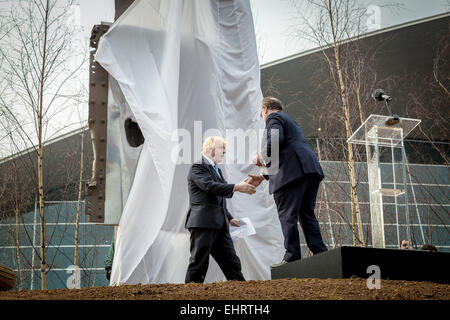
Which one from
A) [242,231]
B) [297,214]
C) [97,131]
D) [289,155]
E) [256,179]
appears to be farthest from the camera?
[97,131]

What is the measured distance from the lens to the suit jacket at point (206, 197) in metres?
4.49

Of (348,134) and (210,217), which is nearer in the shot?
(210,217)

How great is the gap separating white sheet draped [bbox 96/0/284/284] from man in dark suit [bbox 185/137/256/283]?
67 cm

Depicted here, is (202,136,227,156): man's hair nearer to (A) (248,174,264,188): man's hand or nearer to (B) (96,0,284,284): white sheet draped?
(A) (248,174,264,188): man's hand

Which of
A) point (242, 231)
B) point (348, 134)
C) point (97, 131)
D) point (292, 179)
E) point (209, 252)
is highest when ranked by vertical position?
point (348, 134)

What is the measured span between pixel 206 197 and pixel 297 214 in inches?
32.9

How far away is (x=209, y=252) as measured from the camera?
4.55 metres

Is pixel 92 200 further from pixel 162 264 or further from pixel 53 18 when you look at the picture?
pixel 53 18

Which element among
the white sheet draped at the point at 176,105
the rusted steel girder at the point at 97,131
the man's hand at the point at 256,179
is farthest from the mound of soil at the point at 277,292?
the rusted steel girder at the point at 97,131

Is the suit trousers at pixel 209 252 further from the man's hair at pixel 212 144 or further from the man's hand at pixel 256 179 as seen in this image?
the man's hair at pixel 212 144

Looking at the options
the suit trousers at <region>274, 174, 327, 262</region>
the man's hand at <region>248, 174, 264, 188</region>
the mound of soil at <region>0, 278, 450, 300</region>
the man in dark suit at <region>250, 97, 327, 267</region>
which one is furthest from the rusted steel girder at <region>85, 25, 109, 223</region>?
the mound of soil at <region>0, 278, 450, 300</region>

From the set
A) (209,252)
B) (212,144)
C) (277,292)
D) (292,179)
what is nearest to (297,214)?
(292,179)

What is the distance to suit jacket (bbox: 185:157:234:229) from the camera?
4488mm

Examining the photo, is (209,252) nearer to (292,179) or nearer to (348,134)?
(292,179)
